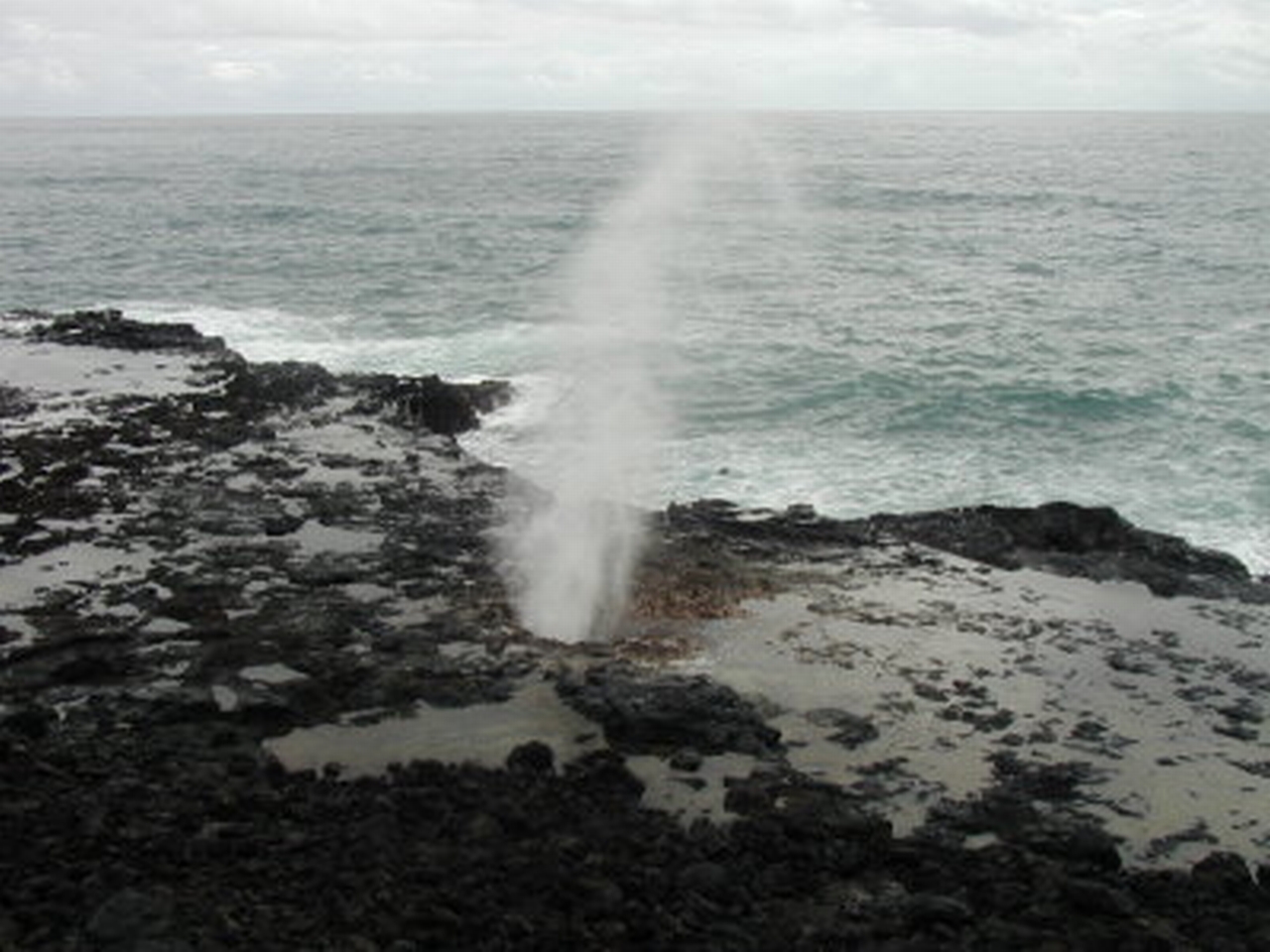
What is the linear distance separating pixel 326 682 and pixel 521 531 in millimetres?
7871

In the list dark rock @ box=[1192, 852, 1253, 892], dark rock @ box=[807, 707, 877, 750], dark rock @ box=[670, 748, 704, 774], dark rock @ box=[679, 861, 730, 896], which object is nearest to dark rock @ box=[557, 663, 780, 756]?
dark rock @ box=[670, 748, 704, 774]

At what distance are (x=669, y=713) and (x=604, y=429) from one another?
2093 cm

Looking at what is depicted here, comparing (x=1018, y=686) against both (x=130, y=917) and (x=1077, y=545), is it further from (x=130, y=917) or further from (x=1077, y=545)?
(x=130, y=917)

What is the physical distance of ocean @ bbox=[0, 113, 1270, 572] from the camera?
37.1 m

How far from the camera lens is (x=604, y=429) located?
129 feet

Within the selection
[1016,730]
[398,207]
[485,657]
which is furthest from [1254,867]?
[398,207]

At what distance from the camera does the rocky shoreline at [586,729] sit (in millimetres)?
14695

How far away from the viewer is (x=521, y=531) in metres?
27.5

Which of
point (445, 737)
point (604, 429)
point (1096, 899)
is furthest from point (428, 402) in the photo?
point (1096, 899)

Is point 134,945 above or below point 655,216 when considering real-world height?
below

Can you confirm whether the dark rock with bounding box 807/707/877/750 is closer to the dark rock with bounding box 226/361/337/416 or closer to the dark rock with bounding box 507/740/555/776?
the dark rock with bounding box 507/740/555/776

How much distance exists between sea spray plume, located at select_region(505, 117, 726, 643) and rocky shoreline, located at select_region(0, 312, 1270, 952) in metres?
0.81

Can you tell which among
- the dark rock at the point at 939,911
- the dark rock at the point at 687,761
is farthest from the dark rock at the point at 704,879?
the dark rock at the point at 687,761

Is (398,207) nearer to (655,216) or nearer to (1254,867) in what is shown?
(655,216)
